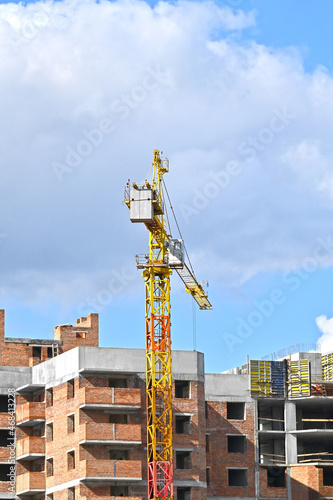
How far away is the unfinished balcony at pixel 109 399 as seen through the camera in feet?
313

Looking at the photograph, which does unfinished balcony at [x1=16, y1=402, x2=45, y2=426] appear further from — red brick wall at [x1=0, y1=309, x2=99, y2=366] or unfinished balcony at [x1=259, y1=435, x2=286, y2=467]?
unfinished balcony at [x1=259, y1=435, x2=286, y2=467]

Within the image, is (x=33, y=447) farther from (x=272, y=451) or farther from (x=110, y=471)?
(x=272, y=451)

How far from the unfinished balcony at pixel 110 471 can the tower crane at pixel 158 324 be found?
142 centimetres

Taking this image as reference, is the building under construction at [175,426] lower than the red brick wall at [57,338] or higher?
lower

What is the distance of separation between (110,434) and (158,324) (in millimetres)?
11559

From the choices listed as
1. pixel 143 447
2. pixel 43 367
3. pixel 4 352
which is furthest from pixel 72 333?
pixel 143 447

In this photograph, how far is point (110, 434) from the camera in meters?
94.8

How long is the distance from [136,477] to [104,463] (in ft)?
9.62

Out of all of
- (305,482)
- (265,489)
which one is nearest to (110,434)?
(265,489)

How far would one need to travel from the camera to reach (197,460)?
98.6m

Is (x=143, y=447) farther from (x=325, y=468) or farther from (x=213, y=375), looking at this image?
(x=325, y=468)

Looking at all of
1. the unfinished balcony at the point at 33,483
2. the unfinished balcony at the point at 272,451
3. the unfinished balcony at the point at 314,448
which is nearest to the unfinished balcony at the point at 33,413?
the unfinished balcony at the point at 33,483

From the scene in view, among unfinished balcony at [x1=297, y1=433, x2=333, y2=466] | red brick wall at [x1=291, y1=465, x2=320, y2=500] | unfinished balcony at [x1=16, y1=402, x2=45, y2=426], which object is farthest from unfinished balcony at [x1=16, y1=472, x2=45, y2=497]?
unfinished balcony at [x1=297, y1=433, x2=333, y2=466]

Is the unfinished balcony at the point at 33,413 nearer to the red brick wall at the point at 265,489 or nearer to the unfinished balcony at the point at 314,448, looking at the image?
the red brick wall at the point at 265,489
